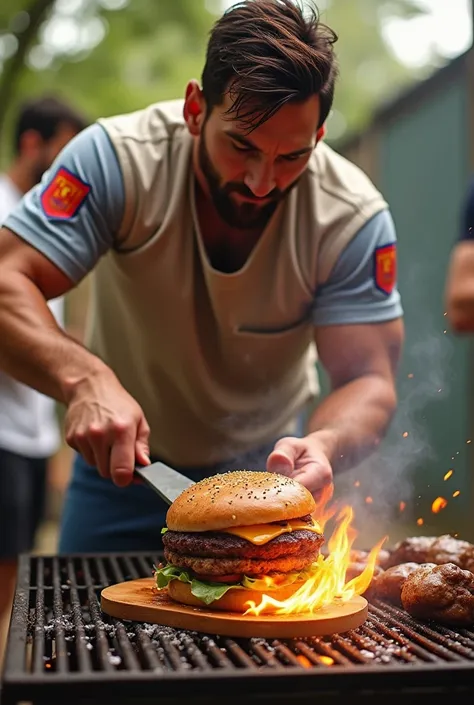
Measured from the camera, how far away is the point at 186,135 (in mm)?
3785

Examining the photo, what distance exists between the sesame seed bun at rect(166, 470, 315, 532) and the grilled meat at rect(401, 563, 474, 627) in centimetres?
39

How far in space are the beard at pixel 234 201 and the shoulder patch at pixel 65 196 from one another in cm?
48

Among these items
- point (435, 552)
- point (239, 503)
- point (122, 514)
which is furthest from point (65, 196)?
point (435, 552)

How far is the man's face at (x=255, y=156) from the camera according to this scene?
3.13 meters

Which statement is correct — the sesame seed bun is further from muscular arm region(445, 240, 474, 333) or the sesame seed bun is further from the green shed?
the green shed

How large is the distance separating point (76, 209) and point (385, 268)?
1321 mm

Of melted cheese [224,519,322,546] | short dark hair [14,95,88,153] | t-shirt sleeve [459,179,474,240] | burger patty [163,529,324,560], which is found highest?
short dark hair [14,95,88,153]

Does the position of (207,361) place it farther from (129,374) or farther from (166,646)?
(166,646)

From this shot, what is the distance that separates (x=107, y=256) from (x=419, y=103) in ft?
22.6

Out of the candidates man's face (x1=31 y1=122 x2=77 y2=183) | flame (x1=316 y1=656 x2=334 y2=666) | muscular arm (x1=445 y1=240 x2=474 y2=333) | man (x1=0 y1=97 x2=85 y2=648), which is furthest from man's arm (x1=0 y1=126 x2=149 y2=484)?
man's face (x1=31 y1=122 x2=77 y2=183)

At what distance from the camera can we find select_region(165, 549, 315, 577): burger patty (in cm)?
254

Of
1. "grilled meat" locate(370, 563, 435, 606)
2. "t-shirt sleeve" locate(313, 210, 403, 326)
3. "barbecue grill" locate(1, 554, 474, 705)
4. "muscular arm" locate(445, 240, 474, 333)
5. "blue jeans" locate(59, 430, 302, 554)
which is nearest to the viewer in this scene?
"barbecue grill" locate(1, 554, 474, 705)

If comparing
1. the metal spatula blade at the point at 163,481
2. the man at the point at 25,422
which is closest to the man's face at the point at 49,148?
the man at the point at 25,422

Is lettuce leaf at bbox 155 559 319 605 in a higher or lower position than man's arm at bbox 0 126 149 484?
lower
